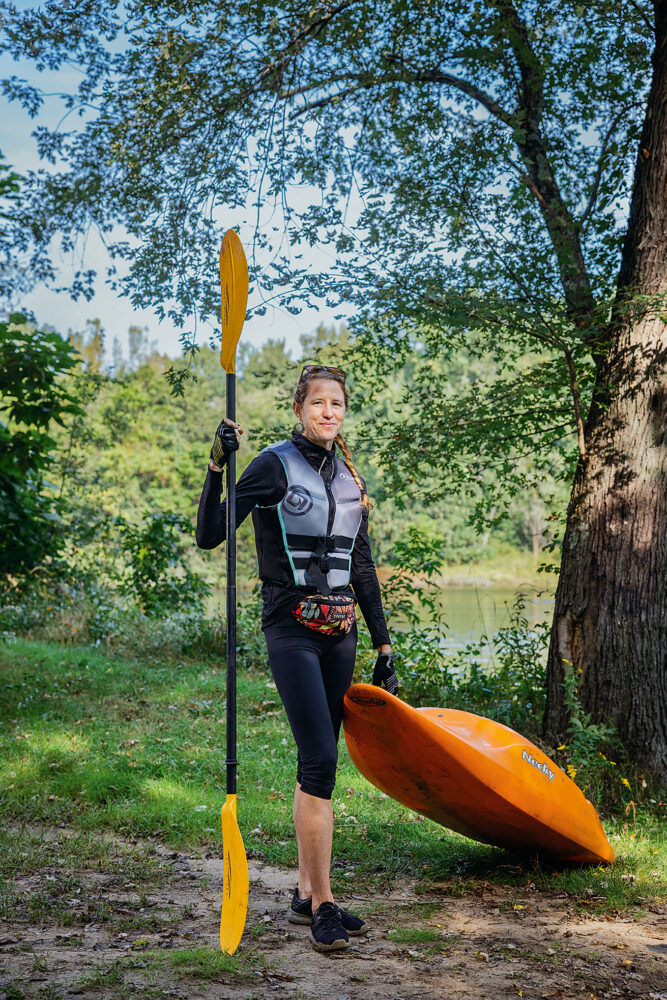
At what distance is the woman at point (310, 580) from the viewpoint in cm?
263

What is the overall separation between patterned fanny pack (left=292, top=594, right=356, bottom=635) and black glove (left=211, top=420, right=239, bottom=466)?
52 cm

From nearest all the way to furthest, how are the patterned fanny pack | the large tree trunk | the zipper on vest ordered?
the patterned fanny pack < the zipper on vest < the large tree trunk

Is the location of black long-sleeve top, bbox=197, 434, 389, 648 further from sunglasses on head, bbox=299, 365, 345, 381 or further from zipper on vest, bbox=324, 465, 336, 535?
sunglasses on head, bbox=299, 365, 345, 381

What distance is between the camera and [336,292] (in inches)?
193

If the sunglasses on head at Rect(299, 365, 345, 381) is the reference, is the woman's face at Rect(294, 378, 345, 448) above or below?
below

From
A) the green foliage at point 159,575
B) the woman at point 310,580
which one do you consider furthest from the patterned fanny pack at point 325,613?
the green foliage at point 159,575

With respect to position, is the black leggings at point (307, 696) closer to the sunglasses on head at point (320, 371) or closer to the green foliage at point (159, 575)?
the sunglasses on head at point (320, 371)

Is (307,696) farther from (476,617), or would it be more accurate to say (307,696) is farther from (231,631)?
(476,617)

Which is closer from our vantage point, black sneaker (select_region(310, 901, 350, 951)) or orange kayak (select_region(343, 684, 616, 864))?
black sneaker (select_region(310, 901, 350, 951))

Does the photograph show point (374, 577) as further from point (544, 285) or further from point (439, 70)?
point (439, 70)

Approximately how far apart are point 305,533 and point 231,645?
42 cm

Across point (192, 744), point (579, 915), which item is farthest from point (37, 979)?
point (192, 744)

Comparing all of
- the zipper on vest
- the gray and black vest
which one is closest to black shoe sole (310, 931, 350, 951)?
the gray and black vest

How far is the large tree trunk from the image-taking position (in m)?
4.26
